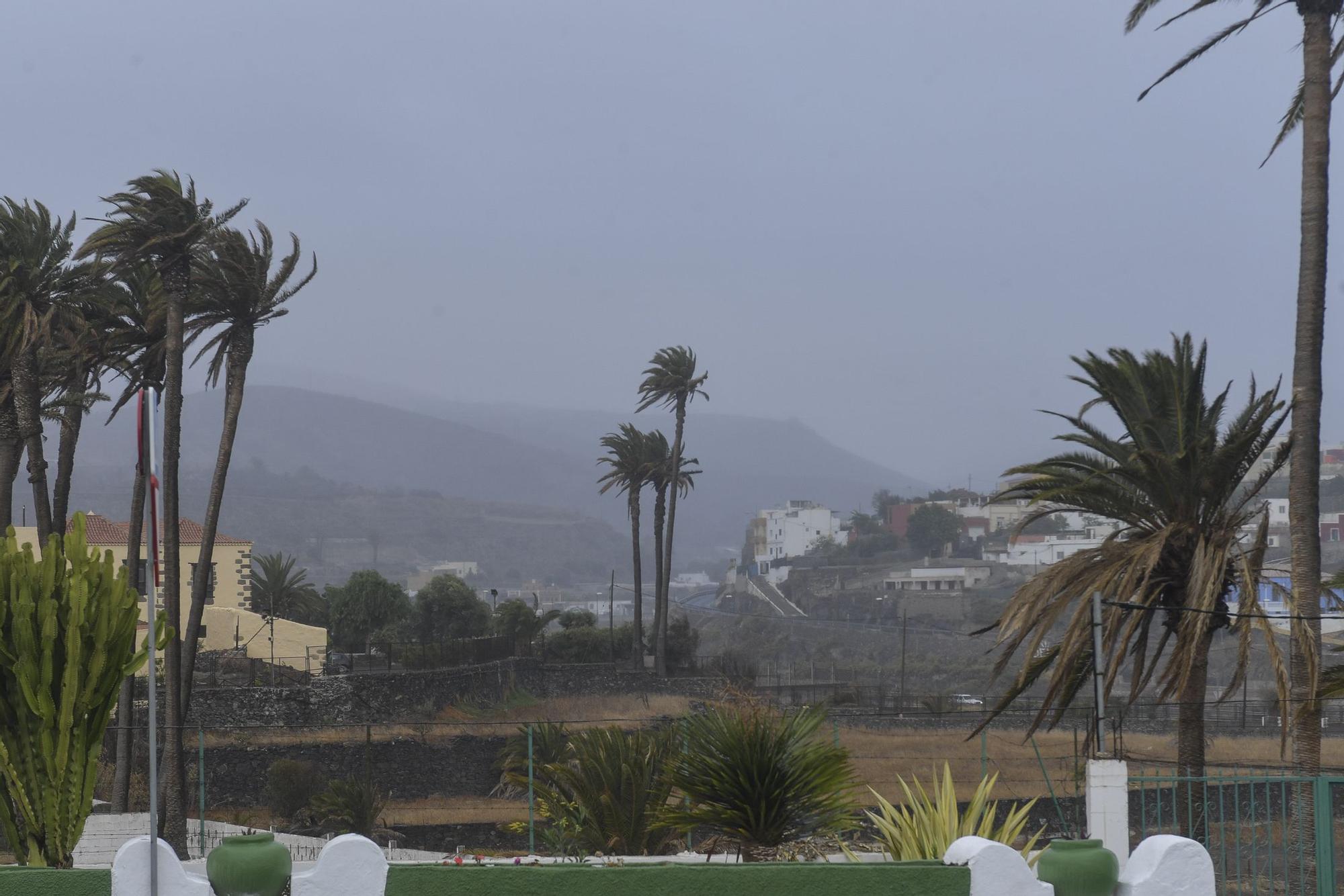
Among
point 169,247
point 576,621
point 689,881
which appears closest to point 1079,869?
point 689,881

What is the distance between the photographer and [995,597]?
510 feet

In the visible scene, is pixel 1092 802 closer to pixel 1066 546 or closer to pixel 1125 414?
pixel 1125 414

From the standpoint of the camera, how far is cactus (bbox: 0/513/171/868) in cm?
1185

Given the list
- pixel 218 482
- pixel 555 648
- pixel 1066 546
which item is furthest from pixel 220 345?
pixel 1066 546

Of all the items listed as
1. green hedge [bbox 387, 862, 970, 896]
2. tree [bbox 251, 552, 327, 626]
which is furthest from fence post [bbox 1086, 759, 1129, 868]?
tree [bbox 251, 552, 327, 626]

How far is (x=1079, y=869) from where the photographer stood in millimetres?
9344

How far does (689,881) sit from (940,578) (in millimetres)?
168856

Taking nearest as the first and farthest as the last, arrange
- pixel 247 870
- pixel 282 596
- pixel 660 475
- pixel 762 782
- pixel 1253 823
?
1. pixel 247 870
2. pixel 1253 823
3. pixel 762 782
4. pixel 282 596
5. pixel 660 475

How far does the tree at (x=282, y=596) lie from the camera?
86.2m

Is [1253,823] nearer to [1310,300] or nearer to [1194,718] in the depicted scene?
[1194,718]

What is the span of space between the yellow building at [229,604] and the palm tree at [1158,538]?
133ft

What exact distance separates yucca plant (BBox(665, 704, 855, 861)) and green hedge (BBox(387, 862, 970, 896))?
13.5ft

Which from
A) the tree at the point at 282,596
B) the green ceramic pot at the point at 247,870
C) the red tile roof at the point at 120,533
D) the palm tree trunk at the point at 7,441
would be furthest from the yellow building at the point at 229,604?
the green ceramic pot at the point at 247,870

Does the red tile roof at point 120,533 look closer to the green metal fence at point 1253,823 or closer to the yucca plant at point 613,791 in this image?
the green metal fence at point 1253,823
